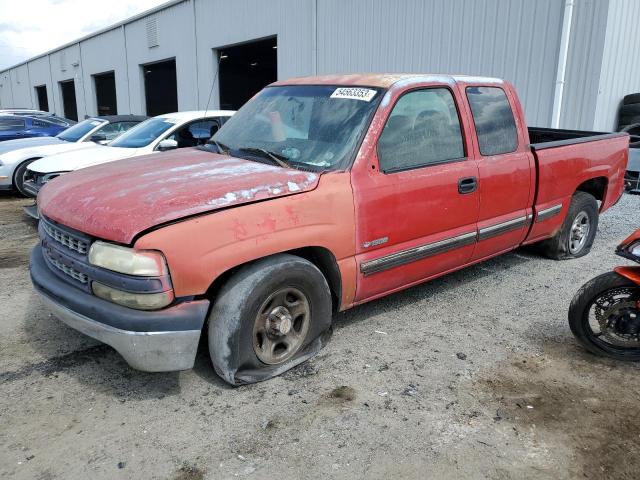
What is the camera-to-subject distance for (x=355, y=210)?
342 cm

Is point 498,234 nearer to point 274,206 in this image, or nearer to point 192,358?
point 274,206

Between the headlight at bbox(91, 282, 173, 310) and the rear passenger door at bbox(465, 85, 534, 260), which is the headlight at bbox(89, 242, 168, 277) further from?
the rear passenger door at bbox(465, 85, 534, 260)

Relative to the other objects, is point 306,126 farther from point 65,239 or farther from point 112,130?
point 112,130

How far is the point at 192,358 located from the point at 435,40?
1059 centimetres

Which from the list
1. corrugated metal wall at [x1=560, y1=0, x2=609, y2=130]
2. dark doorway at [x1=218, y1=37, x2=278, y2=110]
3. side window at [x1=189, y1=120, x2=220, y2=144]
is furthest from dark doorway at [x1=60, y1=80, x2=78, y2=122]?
corrugated metal wall at [x1=560, y1=0, x2=609, y2=130]

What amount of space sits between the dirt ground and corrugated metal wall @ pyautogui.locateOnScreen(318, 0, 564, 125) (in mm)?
7144

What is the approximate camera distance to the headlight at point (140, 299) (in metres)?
2.74

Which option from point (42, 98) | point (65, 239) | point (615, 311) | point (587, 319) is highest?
point (42, 98)

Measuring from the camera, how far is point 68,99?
37531mm

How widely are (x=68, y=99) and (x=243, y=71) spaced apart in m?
18.7

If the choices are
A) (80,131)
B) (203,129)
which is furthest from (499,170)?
(80,131)

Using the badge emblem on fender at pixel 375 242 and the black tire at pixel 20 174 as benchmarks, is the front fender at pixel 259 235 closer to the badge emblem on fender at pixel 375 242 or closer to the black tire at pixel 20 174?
the badge emblem on fender at pixel 375 242

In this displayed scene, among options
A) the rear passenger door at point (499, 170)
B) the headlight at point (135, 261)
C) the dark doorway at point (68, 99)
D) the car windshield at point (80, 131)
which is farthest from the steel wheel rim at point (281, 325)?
the dark doorway at point (68, 99)

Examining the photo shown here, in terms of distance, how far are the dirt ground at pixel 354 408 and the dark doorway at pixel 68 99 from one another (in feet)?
120
